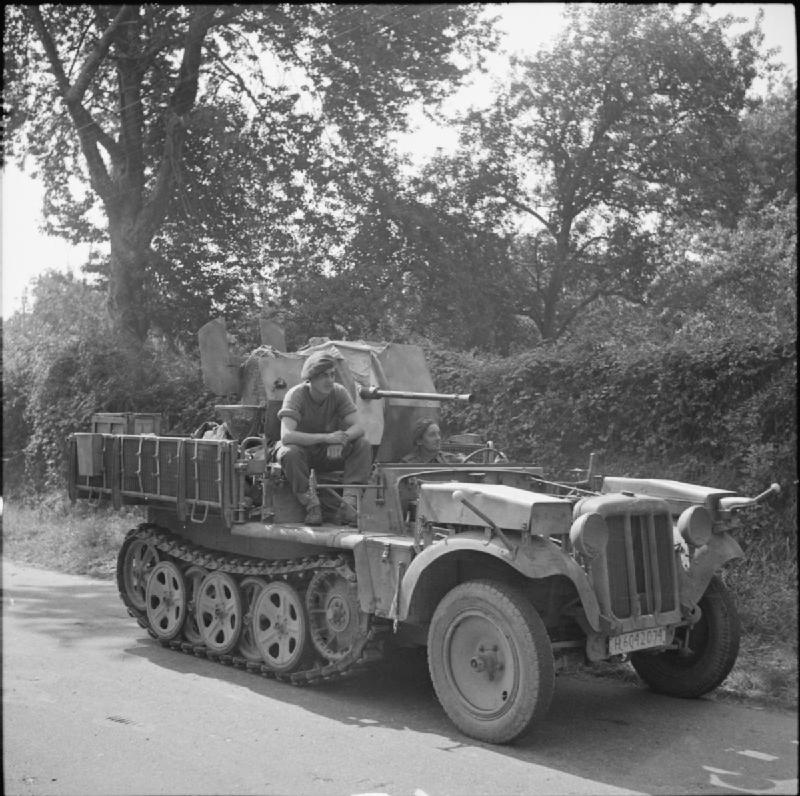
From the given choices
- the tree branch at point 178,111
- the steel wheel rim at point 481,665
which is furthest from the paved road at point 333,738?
the tree branch at point 178,111

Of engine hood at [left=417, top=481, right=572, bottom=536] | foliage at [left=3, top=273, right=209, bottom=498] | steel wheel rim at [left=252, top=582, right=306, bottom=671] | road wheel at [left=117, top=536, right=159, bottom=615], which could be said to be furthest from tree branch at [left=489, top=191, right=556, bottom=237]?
engine hood at [left=417, top=481, right=572, bottom=536]

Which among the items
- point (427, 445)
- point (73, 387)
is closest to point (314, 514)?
point (427, 445)

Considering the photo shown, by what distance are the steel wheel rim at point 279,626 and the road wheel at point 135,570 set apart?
1.68 metres

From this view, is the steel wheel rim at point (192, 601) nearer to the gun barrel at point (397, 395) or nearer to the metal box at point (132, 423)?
the metal box at point (132, 423)

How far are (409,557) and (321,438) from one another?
4.81 feet

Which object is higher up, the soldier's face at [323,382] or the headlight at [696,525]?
the soldier's face at [323,382]

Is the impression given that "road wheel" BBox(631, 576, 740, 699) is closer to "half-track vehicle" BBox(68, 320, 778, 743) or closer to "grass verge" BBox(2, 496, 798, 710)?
"half-track vehicle" BBox(68, 320, 778, 743)

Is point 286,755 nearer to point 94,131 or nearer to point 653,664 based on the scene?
point 653,664

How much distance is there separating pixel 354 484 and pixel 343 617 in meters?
0.99

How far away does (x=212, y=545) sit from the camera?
319 inches

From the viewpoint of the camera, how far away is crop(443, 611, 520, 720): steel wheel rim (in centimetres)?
548

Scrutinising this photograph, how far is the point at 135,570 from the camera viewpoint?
877 centimetres

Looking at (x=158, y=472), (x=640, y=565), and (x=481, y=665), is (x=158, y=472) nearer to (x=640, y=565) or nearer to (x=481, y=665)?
(x=481, y=665)

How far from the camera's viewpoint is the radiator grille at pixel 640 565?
5.77m
